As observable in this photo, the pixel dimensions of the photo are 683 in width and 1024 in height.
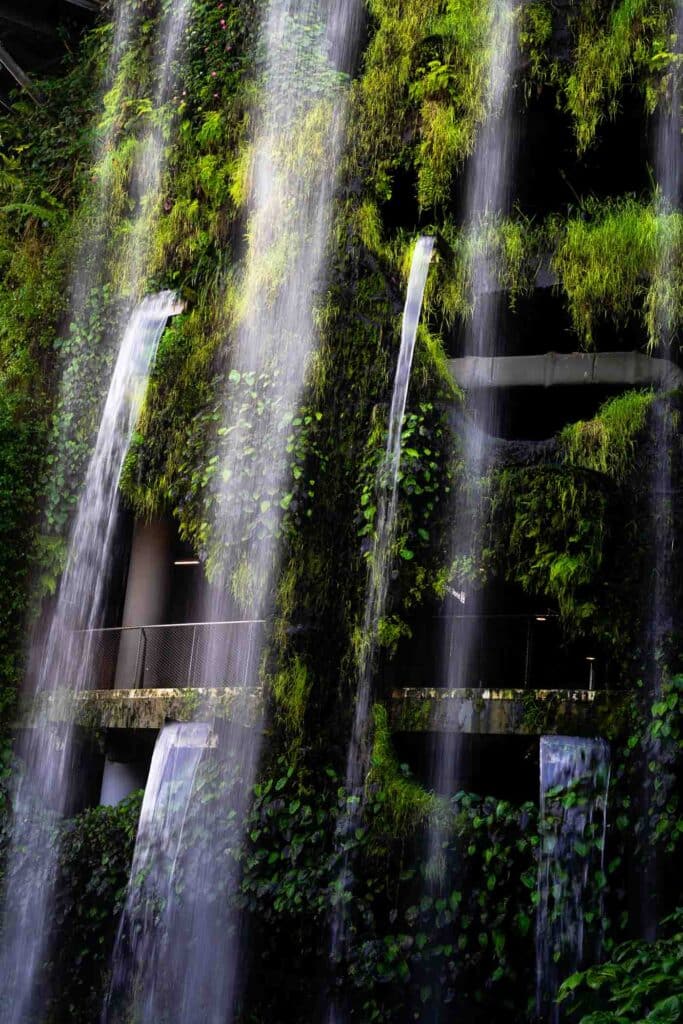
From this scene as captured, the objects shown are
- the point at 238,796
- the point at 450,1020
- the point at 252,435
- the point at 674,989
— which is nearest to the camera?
the point at 674,989

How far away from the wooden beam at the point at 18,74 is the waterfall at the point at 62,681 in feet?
13.2

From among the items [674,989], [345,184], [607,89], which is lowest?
[674,989]

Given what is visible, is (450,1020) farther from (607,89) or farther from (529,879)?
(607,89)

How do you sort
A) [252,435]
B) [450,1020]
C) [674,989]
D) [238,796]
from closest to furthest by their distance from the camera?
[674,989]
[450,1020]
[238,796]
[252,435]

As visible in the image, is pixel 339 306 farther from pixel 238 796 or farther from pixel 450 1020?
pixel 450 1020

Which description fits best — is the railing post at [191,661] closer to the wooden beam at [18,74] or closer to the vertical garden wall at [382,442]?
the vertical garden wall at [382,442]

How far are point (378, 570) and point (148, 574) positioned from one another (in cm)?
531

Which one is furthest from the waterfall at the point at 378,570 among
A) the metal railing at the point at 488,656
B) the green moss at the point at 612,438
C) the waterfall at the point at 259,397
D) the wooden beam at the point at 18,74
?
the wooden beam at the point at 18,74

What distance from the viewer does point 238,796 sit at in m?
10.9

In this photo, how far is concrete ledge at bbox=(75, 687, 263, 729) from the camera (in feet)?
37.1

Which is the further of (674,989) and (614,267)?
(614,267)

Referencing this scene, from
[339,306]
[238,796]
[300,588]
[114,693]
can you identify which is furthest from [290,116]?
[238,796]

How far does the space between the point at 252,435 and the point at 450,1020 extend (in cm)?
594

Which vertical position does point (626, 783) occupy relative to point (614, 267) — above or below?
below
